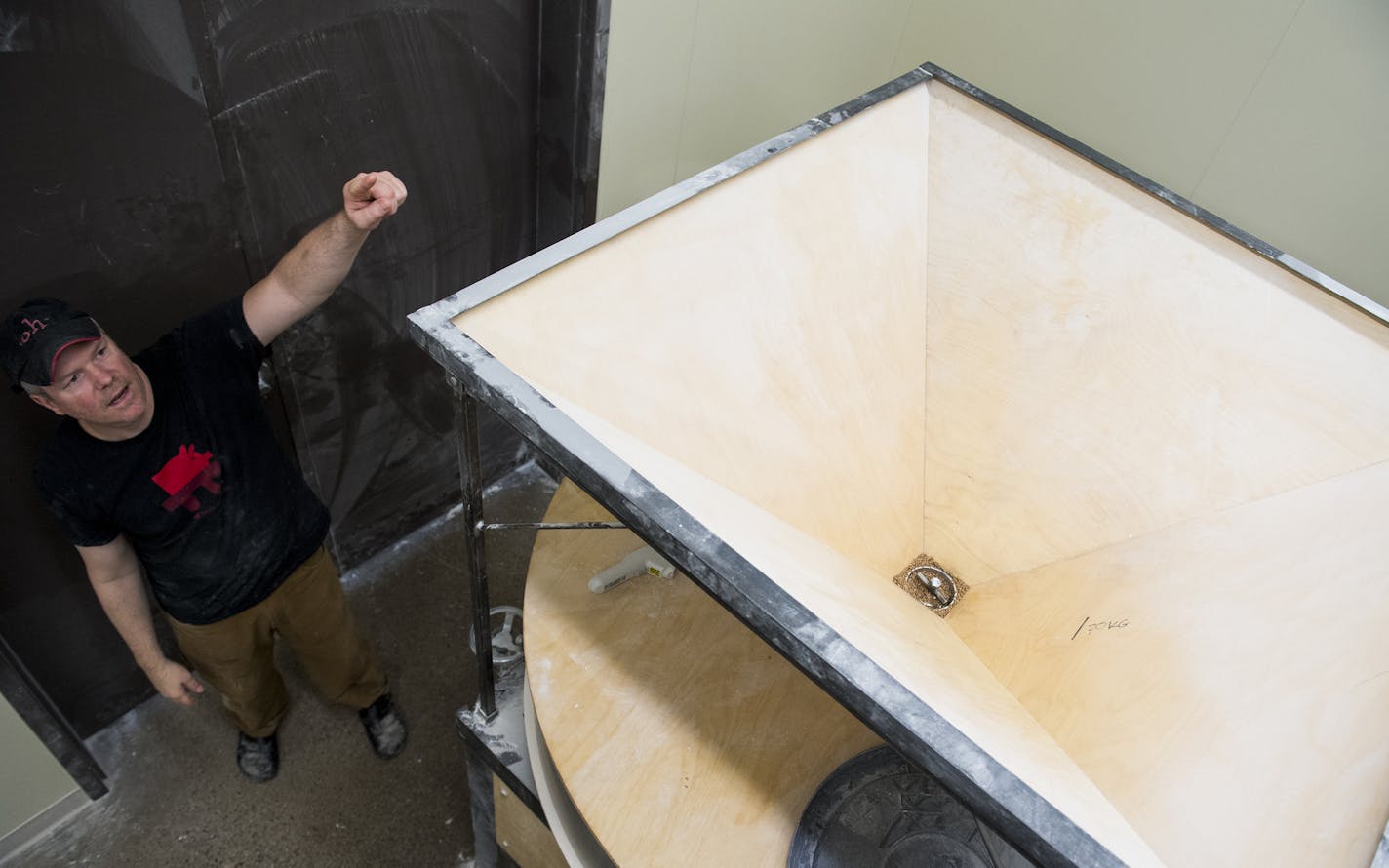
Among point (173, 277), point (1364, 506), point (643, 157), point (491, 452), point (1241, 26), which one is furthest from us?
point (491, 452)

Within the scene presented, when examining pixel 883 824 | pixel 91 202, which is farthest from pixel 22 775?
pixel 883 824

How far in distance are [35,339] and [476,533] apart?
2.20ft

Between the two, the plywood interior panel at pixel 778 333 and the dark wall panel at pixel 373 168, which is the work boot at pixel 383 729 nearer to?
the dark wall panel at pixel 373 168

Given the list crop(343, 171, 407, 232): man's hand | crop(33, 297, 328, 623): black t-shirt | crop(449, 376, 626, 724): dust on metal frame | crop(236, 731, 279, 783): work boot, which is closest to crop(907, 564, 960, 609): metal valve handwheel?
crop(449, 376, 626, 724): dust on metal frame

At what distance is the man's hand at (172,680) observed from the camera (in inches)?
64.3

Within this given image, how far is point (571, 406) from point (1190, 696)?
0.78m

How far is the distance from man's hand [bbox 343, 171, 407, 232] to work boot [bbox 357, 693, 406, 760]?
1189 millimetres

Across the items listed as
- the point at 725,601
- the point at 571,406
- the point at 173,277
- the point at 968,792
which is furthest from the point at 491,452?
the point at 968,792

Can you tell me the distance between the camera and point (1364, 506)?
119cm

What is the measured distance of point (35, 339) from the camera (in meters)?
1.24

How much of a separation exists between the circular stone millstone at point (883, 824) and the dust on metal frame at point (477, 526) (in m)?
0.45

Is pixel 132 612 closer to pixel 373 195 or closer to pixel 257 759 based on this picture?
pixel 257 759

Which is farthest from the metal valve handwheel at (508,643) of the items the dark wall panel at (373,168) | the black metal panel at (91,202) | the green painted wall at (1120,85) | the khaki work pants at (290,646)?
the green painted wall at (1120,85)

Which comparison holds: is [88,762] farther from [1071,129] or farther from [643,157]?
[1071,129]
